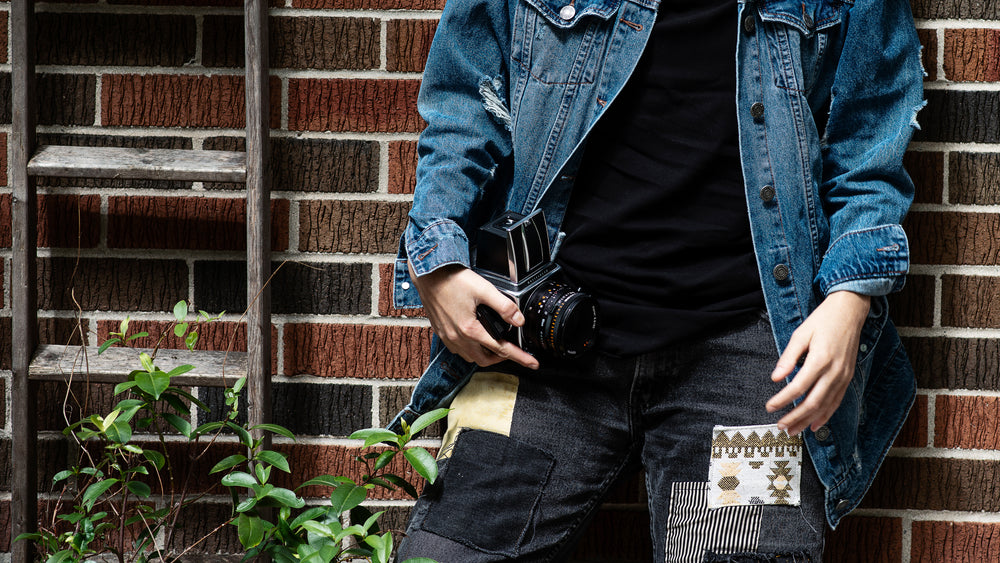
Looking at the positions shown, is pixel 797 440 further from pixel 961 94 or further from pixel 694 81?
pixel 961 94

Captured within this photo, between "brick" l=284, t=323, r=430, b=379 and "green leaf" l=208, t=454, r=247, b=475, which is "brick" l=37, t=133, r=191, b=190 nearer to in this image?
"brick" l=284, t=323, r=430, b=379

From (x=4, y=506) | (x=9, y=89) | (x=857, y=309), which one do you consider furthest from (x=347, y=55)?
(x=4, y=506)

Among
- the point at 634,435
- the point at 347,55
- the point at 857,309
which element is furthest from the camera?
the point at 347,55

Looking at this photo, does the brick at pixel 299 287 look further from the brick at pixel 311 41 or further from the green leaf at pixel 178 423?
the brick at pixel 311 41

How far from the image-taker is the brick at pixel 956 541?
1.61m

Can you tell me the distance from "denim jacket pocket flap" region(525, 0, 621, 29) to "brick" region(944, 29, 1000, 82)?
0.78 meters

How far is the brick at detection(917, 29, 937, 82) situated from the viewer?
60.1 inches

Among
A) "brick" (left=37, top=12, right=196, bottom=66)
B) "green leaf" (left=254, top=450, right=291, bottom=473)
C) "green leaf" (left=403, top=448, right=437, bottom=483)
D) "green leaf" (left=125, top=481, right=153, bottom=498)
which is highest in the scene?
"brick" (left=37, top=12, right=196, bottom=66)

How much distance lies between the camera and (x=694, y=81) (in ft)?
3.81

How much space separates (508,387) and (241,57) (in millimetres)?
869

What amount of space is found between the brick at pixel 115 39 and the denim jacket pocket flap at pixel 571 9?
77 cm

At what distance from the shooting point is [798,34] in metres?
1.16

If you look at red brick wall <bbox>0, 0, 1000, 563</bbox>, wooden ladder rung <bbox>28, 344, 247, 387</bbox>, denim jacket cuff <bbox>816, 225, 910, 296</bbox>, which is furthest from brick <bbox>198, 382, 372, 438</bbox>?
denim jacket cuff <bbox>816, 225, 910, 296</bbox>

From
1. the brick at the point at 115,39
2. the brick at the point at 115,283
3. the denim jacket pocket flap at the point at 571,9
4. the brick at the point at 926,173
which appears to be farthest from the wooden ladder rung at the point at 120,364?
the brick at the point at 926,173
